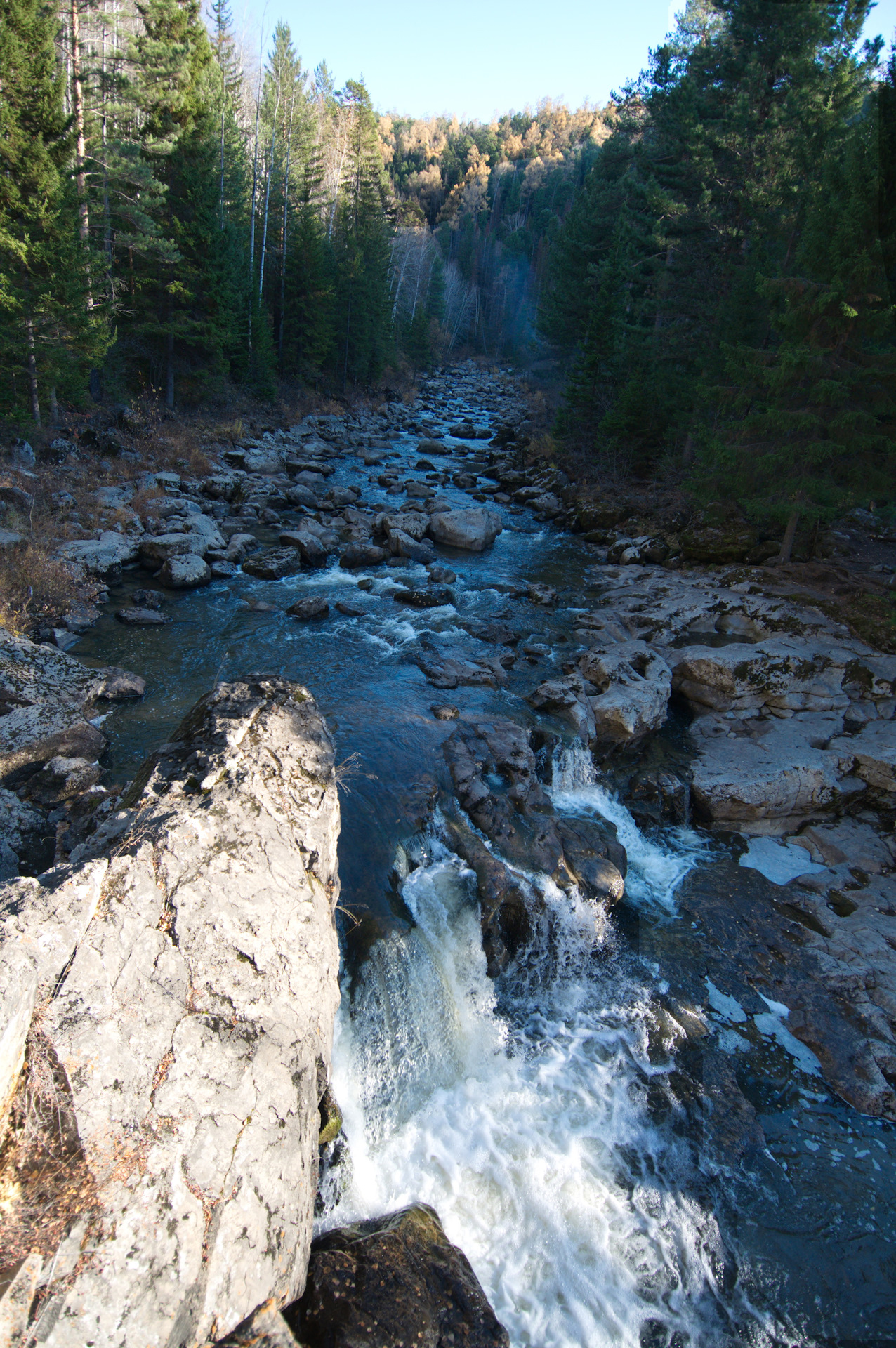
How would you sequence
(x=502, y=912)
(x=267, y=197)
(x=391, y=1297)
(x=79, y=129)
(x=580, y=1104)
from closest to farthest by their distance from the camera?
(x=391, y=1297), (x=580, y=1104), (x=502, y=912), (x=79, y=129), (x=267, y=197)

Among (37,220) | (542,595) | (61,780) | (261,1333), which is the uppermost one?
(37,220)

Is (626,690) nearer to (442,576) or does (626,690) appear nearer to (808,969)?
(808,969)

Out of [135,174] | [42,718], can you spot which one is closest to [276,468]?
[135,174]

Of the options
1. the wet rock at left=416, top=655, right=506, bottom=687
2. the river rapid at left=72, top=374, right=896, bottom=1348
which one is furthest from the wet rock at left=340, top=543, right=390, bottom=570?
the river rapid at left=72, top=374, right=896, bottom=1348

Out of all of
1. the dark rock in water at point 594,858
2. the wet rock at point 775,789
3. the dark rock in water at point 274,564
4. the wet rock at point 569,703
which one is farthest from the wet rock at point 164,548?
the wet rock at point 775,789

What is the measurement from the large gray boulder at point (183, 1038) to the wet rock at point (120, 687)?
5.95 m

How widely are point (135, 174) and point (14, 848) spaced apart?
21954 millimetres

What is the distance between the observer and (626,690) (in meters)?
11.8

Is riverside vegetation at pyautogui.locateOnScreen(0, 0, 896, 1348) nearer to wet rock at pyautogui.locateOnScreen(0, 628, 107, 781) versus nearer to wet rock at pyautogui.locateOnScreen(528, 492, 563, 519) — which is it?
wet rock at pyautogui.locateOnScreen(0, 628, 107, 781)

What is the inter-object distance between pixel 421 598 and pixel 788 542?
9268mm

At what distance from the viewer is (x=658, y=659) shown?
13016 millimetres

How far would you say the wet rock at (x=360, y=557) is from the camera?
700 inches

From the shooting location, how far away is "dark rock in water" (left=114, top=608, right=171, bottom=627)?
13242 mm

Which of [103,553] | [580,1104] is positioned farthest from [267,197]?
[580,1104]
